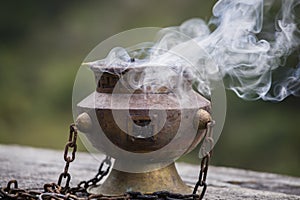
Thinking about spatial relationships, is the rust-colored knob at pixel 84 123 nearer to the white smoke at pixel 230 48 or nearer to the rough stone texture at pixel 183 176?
the white smoke at pixel 230 48

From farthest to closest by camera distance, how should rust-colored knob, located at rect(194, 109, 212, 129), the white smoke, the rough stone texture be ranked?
the rough stone texture → the white smoke → rust-colored knob, located at rect(194, 109, 212, 129)

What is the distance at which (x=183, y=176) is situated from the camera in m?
3.70

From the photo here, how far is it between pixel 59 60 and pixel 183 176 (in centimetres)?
415

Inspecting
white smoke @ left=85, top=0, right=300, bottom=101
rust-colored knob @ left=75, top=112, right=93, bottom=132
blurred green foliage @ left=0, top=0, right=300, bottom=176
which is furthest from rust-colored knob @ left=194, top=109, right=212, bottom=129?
blurred green foliage @ left=0, top=0, right=300, bottom=176

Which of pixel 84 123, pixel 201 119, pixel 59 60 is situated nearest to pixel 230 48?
pixel 201 119

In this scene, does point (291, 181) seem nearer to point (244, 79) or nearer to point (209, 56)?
point (244, 79)

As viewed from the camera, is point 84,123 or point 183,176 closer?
point 84,123

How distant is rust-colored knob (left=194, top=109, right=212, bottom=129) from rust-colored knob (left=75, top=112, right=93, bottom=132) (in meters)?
0.44

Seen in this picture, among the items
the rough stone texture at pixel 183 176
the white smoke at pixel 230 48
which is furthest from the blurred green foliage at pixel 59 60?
the white smoke at pixel 230 48

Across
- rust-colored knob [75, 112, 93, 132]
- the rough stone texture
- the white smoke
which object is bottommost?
the rough stone texture

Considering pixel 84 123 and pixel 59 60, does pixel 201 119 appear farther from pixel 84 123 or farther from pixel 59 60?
pixel 59 60

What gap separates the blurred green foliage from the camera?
6.53 metres

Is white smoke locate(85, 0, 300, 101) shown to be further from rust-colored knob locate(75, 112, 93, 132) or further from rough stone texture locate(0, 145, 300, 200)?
rough stone texture locate(0, 145, 300, 200)

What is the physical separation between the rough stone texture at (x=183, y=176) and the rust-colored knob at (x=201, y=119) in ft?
1.58
